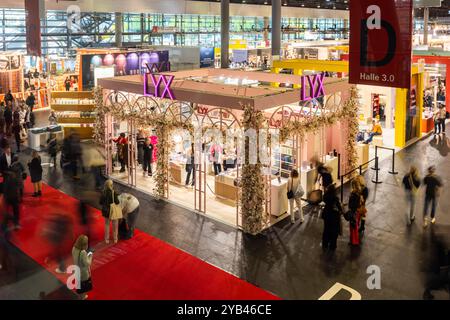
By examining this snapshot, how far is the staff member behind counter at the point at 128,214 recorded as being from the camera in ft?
26.1

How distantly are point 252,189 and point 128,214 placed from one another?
2.15m

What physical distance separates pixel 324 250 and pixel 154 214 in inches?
135

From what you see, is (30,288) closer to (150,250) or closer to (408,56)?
(150,250)

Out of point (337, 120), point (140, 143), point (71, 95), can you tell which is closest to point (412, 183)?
point (337, 120)

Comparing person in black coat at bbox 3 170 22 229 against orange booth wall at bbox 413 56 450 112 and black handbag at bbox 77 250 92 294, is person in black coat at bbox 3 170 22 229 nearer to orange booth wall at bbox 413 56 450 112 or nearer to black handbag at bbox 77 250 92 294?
black handbag at bbox 77 250 92 294

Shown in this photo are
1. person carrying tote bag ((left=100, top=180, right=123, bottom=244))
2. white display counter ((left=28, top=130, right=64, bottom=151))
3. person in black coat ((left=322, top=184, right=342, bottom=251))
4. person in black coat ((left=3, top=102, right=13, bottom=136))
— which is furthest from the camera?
person in black coat ((left=3, top=102, right=13, bottom=136))

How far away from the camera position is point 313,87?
945 cm

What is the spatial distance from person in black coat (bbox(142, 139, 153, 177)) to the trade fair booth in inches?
8.8

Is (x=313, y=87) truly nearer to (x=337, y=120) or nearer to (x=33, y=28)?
(x=337, y=120)

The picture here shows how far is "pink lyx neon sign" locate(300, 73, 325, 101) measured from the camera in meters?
9.17

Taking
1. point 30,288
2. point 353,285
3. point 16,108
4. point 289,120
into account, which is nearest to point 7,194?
point 30,288

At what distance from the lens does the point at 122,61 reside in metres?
18.3

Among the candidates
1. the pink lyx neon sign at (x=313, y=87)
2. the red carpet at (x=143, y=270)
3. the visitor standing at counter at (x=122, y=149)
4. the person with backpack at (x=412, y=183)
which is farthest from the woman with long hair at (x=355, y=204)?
the visitor standing at counter at (x=122, y=149)

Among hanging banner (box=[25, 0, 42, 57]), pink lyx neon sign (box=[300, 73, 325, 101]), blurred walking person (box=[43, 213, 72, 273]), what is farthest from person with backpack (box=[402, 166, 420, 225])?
hanging banner (box=[25, 0, 42, 57])
